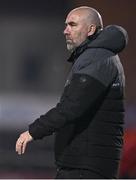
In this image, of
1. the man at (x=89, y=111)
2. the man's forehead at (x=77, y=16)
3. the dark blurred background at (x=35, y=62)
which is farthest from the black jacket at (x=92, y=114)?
the dark blurred background at (x=35, y=62)

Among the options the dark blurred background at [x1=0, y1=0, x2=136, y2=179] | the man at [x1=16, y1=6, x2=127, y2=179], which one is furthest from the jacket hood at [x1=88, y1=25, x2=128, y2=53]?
the dark blurred background at [x1=0, y1=0, x2=136, y2=179]

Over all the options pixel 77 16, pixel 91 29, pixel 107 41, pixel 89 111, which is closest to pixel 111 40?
pixel 107 41

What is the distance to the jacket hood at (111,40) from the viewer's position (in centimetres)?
432

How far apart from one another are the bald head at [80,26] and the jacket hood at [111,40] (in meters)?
0.07

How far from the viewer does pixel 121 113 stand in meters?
4.34

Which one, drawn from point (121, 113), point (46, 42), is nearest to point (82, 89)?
point (121, 113)

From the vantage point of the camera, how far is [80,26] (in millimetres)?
4414

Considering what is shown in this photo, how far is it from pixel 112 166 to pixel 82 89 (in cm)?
54

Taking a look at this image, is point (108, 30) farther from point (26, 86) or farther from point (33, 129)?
point (26, 86)

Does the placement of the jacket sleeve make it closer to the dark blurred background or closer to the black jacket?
the black jacket

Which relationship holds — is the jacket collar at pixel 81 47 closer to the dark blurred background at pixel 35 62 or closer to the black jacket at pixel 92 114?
the black jacket at pixel 92 114

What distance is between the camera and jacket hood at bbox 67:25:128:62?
4324mm

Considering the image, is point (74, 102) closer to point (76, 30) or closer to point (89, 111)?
point (89, 111)

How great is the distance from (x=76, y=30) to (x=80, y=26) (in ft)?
0.12
